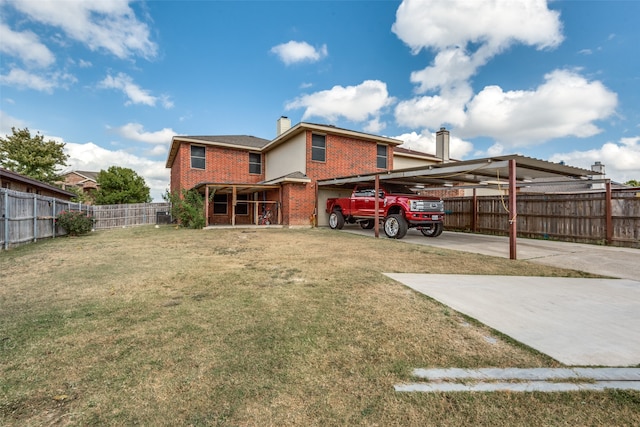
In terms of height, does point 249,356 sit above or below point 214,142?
below

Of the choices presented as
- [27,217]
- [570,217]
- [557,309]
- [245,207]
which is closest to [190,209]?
[245,207]

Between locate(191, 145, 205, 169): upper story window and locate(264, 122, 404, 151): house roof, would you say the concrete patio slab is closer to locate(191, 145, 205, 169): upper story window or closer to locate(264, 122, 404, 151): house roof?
locate(264, 122, 404, 151): house roof

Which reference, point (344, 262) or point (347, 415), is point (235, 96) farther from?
point (347, 415)

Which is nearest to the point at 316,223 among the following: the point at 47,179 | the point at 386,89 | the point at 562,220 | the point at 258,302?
the point at 386,89

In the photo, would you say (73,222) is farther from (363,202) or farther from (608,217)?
(608,217)

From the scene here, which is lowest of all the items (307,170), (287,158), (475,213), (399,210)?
(475,213)

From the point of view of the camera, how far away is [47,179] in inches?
1047

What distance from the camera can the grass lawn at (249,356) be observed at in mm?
1704

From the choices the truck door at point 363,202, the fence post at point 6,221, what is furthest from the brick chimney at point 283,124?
the fence post at point 6,221

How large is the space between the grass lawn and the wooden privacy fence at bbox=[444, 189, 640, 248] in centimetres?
673

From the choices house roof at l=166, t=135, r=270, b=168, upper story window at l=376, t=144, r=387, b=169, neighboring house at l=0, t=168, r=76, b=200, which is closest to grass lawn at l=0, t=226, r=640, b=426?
neighboring house at l=0, t=168, r=76, b=200

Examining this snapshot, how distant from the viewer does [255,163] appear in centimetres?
2009

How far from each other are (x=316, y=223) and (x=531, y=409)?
14086 millimetres

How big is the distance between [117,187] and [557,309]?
35.0m
